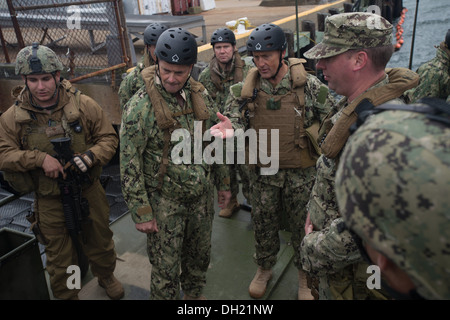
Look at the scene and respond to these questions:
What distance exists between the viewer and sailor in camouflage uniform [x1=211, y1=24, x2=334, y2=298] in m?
3.53

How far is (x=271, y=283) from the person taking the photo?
3.96m

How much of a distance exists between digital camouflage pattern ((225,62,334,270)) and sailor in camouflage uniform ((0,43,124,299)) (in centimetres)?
135

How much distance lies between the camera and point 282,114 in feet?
11.8

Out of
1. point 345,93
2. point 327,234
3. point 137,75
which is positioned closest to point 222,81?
point 137,75

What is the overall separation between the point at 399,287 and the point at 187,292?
2.74 m

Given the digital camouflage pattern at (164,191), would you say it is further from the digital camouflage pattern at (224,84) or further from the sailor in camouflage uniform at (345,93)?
the digital camouflage pattern at (224,84)

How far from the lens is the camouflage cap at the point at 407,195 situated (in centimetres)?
98

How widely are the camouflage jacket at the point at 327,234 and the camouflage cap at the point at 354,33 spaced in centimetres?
24

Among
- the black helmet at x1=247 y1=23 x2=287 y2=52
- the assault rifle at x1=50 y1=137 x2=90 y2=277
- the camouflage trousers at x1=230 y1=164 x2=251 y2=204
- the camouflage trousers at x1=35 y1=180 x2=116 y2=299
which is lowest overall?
the camouflage trousers at x1=230 y1=164 x2=251 y2=204

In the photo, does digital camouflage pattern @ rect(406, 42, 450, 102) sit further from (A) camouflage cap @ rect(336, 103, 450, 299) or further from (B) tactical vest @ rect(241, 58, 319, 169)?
(A) camouflage cap @ rect(336, 103, 450, 299)

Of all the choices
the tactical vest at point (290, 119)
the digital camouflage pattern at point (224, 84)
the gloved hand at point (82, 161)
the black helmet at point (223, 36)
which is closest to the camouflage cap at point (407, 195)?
the tactical vest at point (290, 119)

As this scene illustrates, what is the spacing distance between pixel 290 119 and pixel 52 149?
2.21 metres

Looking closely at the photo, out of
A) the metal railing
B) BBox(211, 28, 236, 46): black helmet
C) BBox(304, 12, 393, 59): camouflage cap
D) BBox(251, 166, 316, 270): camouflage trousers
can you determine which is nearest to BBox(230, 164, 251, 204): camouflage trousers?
BBox(251, 166, 316, 270): camouflage trousers

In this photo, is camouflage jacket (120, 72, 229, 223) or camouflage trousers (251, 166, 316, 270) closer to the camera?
camouflage jacket (120, 72, 229, 223)
